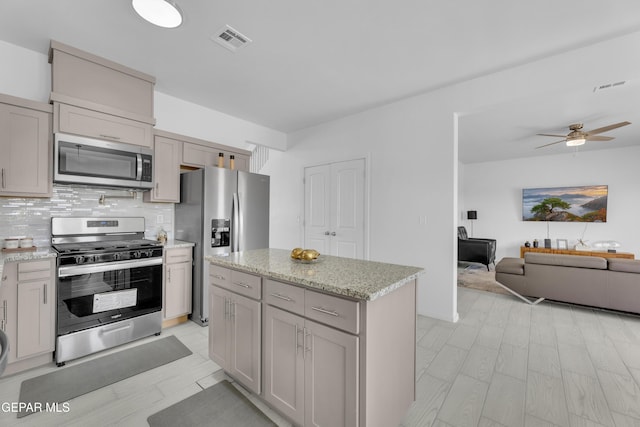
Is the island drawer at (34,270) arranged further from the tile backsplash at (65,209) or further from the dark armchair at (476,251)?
the dark armchair at (476,251)

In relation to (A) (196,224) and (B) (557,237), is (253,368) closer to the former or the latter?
(A) (196,224)

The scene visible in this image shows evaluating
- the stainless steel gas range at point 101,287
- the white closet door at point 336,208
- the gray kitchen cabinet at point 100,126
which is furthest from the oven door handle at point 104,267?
the white closet door at point 336,208

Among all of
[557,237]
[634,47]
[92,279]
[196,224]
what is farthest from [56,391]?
[557,237]

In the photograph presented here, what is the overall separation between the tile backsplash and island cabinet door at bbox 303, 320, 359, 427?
276 centimetres

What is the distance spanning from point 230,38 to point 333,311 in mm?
2389

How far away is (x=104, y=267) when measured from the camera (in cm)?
240

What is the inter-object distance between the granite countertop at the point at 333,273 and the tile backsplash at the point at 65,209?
70.3 inches

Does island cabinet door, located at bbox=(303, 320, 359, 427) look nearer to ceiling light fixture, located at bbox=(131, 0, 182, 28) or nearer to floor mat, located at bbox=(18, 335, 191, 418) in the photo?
floor mat, located at bbox=(18, 335, 191, 418)

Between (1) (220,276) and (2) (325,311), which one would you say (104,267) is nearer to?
(1) (220,276)

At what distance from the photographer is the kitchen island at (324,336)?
1271mm

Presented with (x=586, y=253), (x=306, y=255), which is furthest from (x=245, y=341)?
(x=586, y=253)

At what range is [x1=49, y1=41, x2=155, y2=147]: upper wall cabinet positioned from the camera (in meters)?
2.42

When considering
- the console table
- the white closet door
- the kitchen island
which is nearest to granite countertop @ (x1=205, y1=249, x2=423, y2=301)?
the kitchen island

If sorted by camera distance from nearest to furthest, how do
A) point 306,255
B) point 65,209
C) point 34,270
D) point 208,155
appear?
point 306,255 → point 34,270 → point 65,209 → point 208,155
